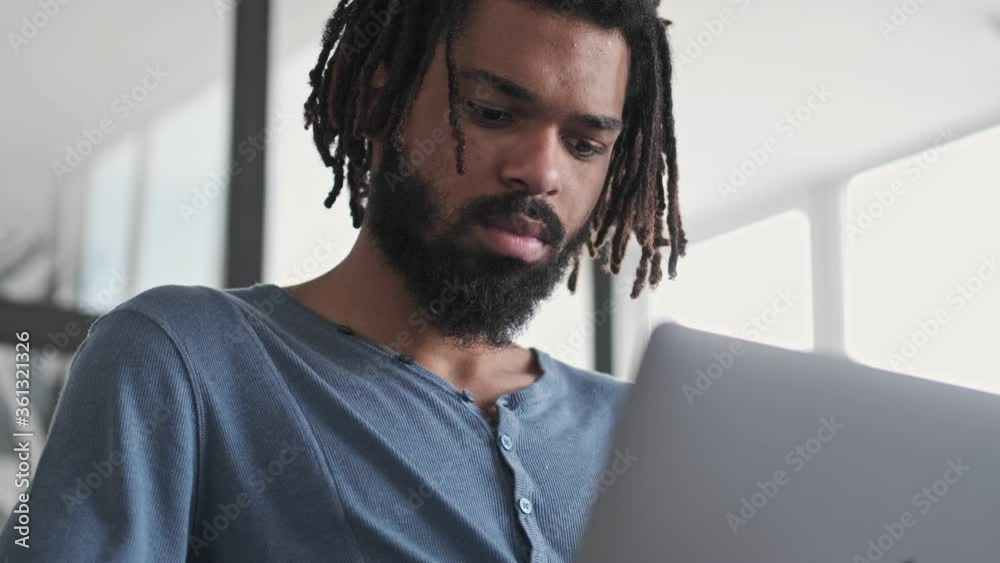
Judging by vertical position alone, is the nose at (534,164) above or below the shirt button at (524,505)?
above

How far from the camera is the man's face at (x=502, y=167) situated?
1053mm

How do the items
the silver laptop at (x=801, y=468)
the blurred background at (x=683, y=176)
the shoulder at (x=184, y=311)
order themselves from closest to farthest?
the silver laptop at (x=801, y=468) → the shoulder at (x=184, y=311) → the blurred background at (x=683, y=176)

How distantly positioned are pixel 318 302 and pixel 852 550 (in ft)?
2.26

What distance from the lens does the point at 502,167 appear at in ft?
3.44

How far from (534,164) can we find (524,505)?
12.4 inches

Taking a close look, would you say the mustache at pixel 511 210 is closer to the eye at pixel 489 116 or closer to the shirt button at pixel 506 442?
the eye at pixel 489 116

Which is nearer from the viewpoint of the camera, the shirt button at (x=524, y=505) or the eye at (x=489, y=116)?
the shirt button at (x=524, y=505)

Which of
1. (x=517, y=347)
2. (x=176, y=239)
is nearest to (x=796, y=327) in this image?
(x=176, y=239)

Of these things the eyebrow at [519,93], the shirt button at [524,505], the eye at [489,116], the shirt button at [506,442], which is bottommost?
the shirt button at [524,505]

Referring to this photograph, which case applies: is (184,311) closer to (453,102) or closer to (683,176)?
(453,102)

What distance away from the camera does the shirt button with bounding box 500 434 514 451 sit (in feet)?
3.26

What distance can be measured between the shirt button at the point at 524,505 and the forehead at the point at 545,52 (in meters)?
0.37

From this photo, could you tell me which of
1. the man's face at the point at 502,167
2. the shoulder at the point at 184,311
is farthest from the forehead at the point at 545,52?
the shoulder at the point at 184,311

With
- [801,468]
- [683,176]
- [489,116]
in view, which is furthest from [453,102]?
[683,176]
